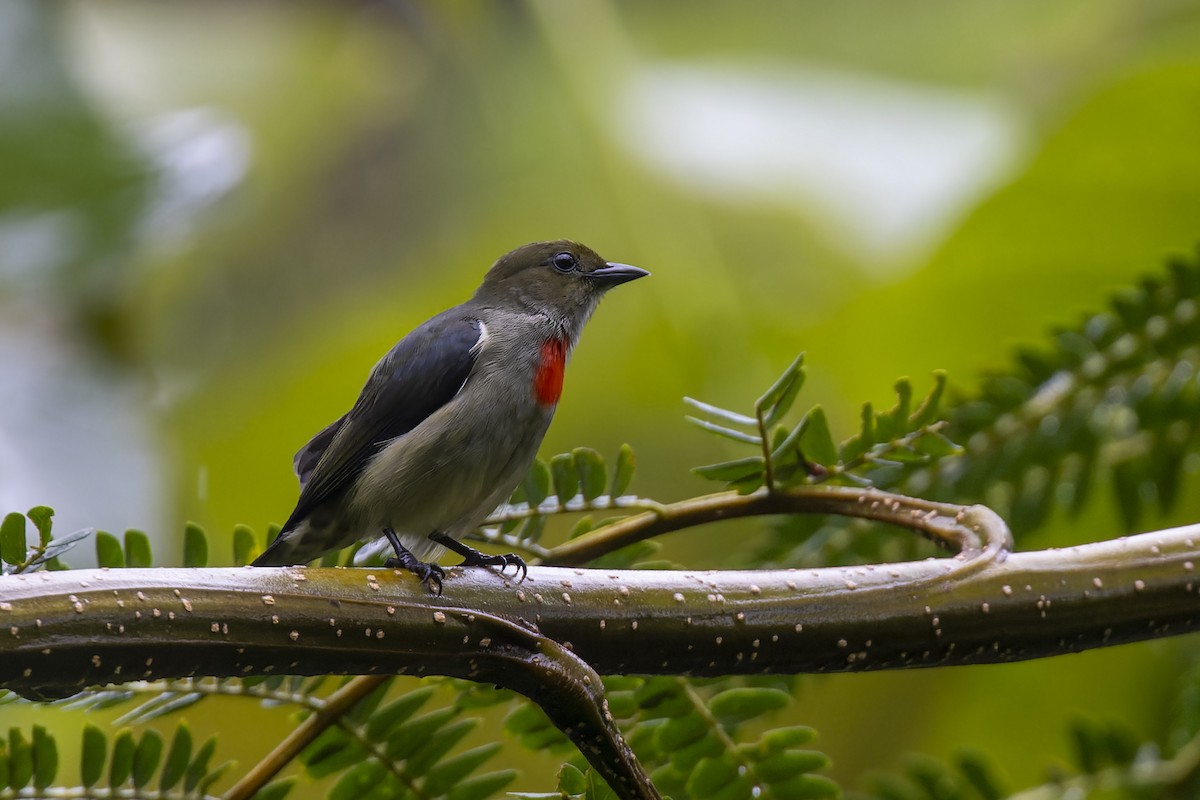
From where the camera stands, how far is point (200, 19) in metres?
4.04

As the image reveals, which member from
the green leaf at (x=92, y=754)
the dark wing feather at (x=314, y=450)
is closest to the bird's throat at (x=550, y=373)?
the dark wing feather at (x=314, y=450)

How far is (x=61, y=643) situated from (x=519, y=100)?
10.4 feet

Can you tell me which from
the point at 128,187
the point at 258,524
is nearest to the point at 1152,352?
the point at 258,524

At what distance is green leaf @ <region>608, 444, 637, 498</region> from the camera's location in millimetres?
1197

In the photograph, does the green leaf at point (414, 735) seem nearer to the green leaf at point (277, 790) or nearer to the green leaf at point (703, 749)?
the green leaf at point (277, 790)

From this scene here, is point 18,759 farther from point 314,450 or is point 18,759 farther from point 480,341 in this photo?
point 480,341

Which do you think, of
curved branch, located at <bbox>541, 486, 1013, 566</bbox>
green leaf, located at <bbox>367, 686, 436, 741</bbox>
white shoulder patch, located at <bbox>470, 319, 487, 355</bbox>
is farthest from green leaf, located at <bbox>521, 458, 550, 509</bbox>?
white shoulder patch, located at <bbox>470, 319, 487, 355</bbox>

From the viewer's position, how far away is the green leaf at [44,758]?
1.07 metres

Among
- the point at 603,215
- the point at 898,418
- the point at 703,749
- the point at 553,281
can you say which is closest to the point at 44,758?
the point at 703,749

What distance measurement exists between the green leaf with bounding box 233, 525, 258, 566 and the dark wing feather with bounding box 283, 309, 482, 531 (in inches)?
9.6

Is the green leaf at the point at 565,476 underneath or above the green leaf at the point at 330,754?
above

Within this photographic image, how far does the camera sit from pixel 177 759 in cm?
114

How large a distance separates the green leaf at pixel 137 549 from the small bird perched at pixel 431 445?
0.73 feet

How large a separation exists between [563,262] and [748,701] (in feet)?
2.72
